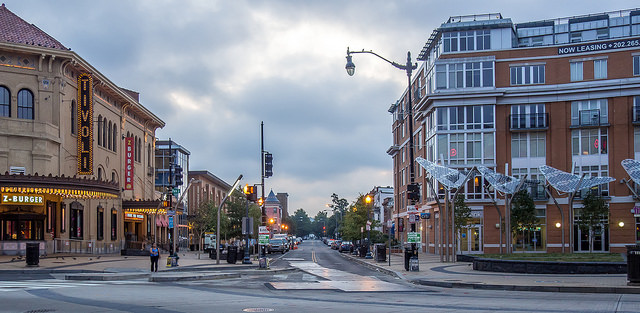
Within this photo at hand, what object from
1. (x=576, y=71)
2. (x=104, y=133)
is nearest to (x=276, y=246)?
(x=104, y=133)

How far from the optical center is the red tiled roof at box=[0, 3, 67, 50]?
4228 cm

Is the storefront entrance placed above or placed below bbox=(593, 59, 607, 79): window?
below

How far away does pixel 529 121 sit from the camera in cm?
5641

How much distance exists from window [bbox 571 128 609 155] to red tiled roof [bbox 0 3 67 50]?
4143cm

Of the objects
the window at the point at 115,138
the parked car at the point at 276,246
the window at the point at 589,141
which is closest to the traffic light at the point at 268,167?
the window at the point at 115,138

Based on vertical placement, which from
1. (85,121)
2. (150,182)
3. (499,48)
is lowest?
(150,182)

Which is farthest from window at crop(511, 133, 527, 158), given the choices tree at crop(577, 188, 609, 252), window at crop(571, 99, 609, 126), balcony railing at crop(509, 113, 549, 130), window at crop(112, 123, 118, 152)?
window at crop(112, 123, 118, 152)

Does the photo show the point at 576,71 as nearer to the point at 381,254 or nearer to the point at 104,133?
the point at 381,254

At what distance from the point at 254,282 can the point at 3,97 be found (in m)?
25.1

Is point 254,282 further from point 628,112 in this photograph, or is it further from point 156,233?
point 156,233

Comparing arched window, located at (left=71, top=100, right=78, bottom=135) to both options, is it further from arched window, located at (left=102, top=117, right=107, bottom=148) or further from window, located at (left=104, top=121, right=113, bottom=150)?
window, located at (left=104, top=121, right=113, bottom=150)

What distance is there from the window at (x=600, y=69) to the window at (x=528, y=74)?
4.20 metres

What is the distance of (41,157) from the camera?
1641 inches

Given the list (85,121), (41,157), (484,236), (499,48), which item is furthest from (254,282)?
(499,48)
